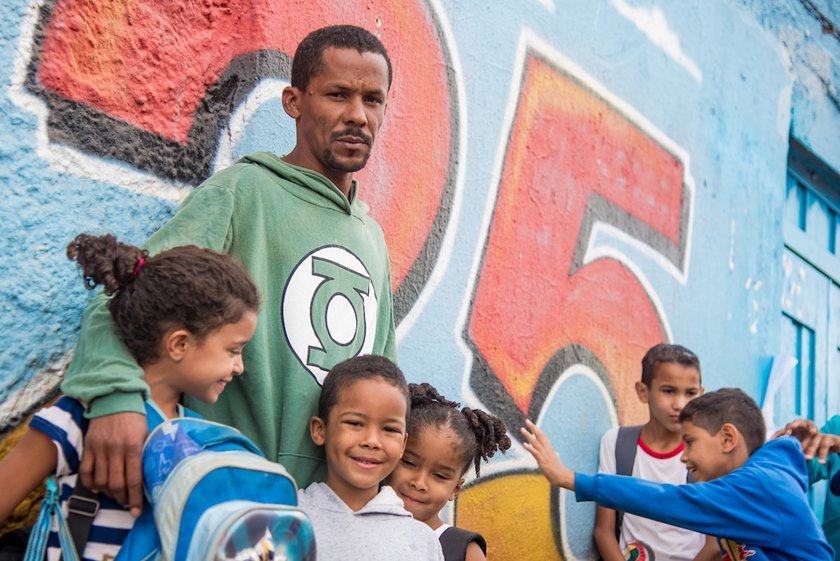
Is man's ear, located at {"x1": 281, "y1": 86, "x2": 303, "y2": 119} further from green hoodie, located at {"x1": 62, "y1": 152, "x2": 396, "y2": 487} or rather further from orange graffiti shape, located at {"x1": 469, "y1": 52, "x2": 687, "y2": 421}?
orange graffiti shape, located at {"x1": 469, "y1": 52, "x2": 687, "y2": 421}

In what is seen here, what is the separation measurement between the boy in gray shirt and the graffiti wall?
0.62m

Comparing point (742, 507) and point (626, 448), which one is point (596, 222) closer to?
point (626, 448)

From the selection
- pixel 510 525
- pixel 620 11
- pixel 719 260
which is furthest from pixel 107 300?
pixel 719 260

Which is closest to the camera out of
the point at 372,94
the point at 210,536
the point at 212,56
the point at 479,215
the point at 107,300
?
the point at 210,536

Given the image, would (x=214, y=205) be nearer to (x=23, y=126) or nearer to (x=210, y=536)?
(x=23, y=126)

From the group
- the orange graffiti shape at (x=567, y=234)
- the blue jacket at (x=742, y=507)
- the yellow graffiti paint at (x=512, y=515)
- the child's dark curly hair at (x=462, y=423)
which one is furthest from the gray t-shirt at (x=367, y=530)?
the orange graffiti shape at (x=567, y=234)

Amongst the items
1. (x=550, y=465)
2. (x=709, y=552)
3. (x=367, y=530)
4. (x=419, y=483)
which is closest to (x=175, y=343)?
(x=367, y=530)

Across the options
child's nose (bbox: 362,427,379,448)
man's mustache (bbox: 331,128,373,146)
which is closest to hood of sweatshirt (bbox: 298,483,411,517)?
child's nose (bbox: 362,427,379,448)

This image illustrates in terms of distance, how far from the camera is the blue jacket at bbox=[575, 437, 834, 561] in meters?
2.78

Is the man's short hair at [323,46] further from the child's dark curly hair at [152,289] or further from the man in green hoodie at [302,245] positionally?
the child's dark curly hair at [152,289]

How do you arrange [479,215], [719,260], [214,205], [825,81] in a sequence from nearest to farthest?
[214,205], [479,215], [719,260], [825,81]

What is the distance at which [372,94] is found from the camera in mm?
2197

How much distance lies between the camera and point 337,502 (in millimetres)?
2055

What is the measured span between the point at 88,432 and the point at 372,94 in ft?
3.46
